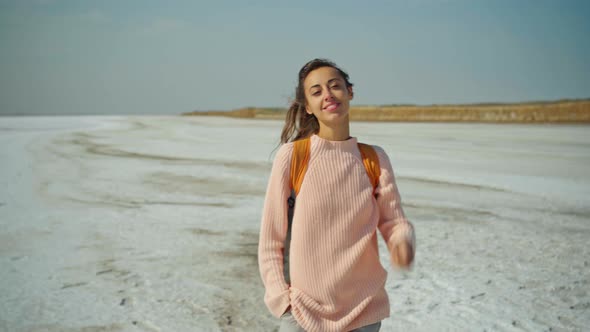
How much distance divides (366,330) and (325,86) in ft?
2.76

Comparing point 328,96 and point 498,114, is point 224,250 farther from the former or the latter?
point 498,114

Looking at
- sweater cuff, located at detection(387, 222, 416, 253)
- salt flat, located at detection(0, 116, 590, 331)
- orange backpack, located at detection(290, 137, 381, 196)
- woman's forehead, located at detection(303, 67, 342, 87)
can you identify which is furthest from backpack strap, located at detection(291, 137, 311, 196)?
salt flat, located at detection(0, 116, 590, 331)

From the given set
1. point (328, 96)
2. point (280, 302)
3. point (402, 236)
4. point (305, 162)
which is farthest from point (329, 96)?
point (280, 302)

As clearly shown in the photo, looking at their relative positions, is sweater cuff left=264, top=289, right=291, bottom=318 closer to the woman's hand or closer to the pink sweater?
the pink sweater

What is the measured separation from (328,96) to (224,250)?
130 inches

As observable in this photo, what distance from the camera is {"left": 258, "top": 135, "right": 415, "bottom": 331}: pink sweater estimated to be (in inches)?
70.3

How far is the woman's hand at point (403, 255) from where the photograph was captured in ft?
5.68

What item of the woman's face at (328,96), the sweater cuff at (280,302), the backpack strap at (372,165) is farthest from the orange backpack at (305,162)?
the sweater cuff at (280,302)

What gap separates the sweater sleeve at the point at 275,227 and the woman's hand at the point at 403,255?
370 mm

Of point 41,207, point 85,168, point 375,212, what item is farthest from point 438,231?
point 85,168

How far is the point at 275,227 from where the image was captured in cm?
185

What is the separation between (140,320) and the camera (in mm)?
3418

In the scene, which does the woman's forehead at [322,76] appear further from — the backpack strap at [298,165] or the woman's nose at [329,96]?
the backpack strap at [298,165]

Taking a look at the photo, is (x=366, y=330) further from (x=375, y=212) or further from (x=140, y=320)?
(x=140, y=320)
